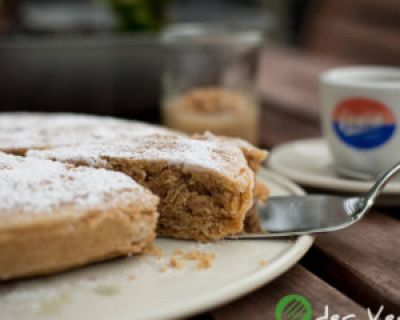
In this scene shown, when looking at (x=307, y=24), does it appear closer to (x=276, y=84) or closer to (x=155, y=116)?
(x=276, y=84)

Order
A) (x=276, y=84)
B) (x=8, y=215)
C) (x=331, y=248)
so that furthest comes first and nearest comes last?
(x=276, y=84) < (x=331, y=248) < (x=8, y=215)

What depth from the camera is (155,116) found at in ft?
7.27

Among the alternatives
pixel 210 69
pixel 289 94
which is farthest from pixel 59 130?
pixel 289 94

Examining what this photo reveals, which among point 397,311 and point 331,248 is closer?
point 397,311

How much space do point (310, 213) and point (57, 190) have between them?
47cm

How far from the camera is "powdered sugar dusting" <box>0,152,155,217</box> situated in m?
0.92

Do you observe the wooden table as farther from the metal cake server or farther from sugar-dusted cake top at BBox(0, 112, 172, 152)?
sugar-dusted cake top at BBox(0, 112, 172, 152)

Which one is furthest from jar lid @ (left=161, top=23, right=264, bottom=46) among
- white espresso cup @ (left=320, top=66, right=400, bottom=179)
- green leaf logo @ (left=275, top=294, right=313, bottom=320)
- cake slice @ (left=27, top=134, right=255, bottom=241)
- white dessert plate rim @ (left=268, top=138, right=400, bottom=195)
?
green leaf logo @ (left=275, top=294, right=313, bottom=320)

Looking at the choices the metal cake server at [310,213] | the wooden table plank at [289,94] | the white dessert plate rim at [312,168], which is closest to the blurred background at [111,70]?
the wooden table plank at [289,94]

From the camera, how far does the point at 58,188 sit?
3.21ft

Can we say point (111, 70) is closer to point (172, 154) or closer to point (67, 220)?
point (172, 154)

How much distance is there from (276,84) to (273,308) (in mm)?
1899

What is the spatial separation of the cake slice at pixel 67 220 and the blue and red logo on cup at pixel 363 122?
63cm

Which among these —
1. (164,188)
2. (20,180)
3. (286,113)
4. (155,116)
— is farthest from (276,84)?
(20,180)
